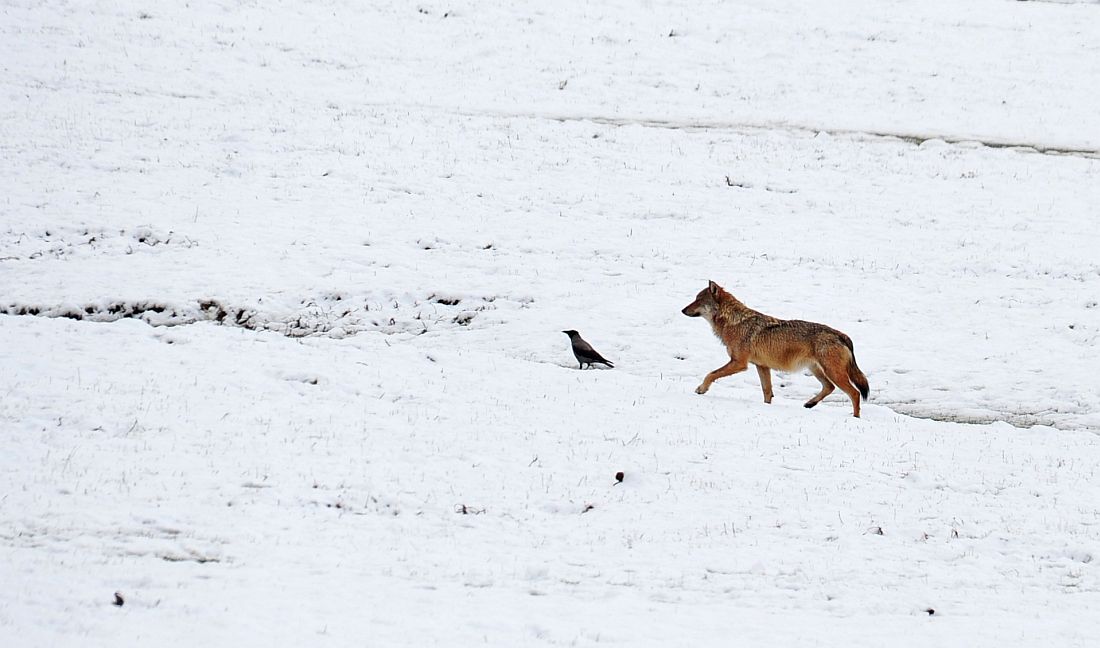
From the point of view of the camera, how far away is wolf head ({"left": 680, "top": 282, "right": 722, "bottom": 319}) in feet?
49.2

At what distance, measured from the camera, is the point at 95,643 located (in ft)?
22.2

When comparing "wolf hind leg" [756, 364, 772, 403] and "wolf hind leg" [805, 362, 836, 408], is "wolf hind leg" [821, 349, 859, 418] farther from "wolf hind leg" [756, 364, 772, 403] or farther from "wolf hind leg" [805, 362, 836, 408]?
"wolf hind leg" [756, 364, 772, 403]

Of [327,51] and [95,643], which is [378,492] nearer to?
[95,643]

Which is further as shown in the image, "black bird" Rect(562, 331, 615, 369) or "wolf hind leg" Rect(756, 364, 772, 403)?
"black bird" Rect(562, 331, 615, 369)

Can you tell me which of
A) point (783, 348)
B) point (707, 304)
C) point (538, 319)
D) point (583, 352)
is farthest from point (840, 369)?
point (538, 319)

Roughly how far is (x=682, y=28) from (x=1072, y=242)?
17377mm

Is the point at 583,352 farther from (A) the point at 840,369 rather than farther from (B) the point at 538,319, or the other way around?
(A) the point at 840,369

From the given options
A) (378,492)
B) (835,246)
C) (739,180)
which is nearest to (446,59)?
(739,180)

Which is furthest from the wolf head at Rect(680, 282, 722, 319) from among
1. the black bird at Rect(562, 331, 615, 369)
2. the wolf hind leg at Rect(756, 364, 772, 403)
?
the black bird at Rect(562, 331, 615, 369)

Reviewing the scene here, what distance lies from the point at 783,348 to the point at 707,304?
1543 mm

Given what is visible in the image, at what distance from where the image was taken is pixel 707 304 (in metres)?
15.1

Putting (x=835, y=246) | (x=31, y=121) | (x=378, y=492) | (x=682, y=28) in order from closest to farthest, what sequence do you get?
(x=378, y=492) → (x=835, y=246) → (x=31, y=121) → (x=682, y=28)

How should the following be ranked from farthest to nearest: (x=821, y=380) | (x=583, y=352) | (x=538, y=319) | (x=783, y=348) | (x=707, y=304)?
1. (x=538, y=319)
2. (x=583, y=352)
3. (x=707, y=304)
4. (x=821, y=380)
5. (x=783, y=348)

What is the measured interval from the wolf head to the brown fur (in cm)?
2
